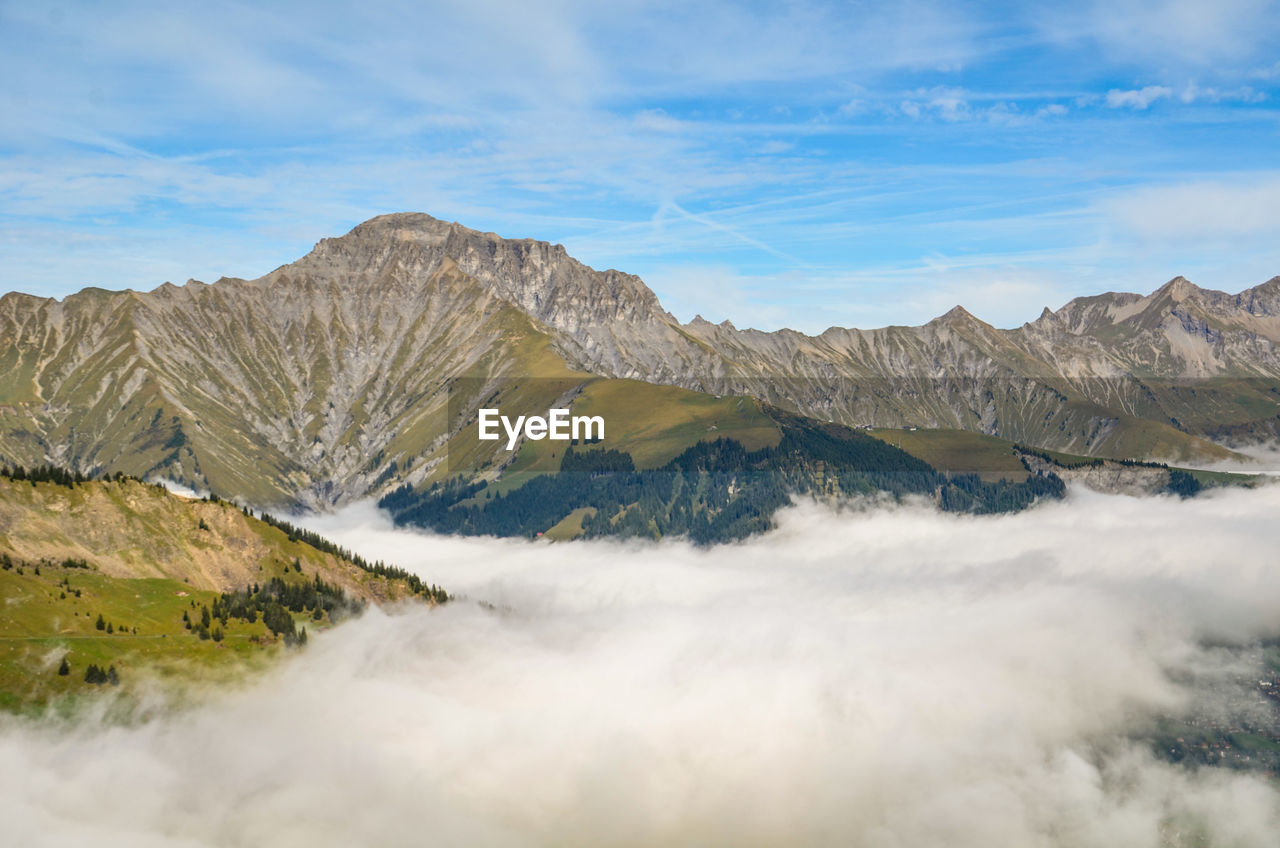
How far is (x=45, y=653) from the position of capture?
646ft

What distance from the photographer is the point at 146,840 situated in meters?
196

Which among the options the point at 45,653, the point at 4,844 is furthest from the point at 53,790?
the point at 45,653

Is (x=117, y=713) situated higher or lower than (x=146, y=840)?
higher

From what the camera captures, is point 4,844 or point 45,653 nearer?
point 4,844

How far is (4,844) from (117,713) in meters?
26.5

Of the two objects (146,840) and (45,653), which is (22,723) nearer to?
(45,653)

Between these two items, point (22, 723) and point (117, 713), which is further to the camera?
point (117, 713)

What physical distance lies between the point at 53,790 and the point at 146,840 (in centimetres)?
1891

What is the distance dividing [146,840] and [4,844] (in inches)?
923

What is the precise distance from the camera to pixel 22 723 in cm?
18462

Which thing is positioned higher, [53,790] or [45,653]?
[45,653]

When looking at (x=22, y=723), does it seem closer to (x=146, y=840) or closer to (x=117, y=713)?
(x=117, y=713)

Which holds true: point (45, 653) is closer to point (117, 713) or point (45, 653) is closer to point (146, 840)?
point (117, 713)

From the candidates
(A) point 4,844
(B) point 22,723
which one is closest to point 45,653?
(B) point 22,723
